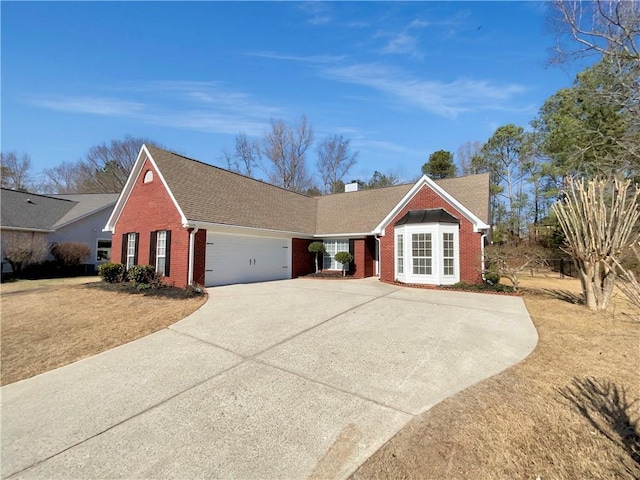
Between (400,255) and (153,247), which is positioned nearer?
(153,247)

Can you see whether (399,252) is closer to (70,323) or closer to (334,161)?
(70,323)

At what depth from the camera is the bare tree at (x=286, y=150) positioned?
103 ft

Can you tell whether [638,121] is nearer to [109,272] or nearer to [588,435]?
[588,435]

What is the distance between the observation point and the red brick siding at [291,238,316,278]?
17.0m

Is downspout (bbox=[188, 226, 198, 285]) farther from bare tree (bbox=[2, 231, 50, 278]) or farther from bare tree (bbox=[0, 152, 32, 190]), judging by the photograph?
bare tree (bbox=[0, 152, 32, 190])

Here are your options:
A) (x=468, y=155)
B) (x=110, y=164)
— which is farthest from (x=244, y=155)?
(x=468, y=155)

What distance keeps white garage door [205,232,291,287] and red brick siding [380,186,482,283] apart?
5585 millimetres

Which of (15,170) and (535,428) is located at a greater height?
(15,170)

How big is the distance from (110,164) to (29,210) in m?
17.5

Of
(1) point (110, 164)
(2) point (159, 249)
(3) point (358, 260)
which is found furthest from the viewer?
(1) point (110, 164)

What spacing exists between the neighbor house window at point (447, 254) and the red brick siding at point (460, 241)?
422 mm

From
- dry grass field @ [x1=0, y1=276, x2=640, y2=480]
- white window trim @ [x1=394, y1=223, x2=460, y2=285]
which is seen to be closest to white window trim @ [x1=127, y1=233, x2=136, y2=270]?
dry grass field @ [x1=0, y1=276, x2=640, y2=480]

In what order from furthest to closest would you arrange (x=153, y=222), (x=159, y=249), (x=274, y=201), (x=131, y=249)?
(x=274, y=201) → (x=131, y=249) → (x=153, y=222) → (x=159, y=249)

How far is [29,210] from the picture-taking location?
19156mm
